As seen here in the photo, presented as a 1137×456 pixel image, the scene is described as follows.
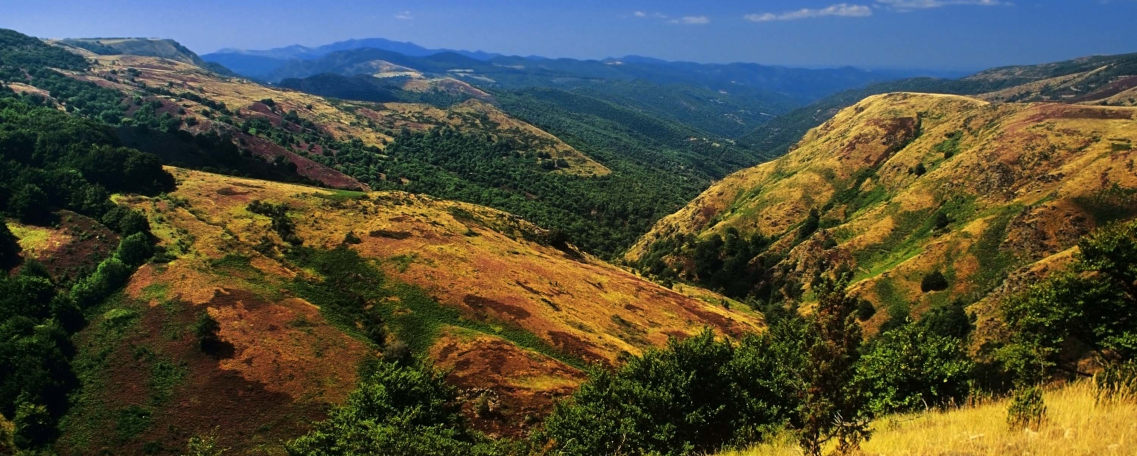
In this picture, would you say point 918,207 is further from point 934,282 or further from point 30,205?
point 30,205

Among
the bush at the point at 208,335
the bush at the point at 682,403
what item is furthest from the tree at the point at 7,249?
the bush at the point at 682,403

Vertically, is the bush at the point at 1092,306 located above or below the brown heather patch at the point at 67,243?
above

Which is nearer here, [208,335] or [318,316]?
[208,335]

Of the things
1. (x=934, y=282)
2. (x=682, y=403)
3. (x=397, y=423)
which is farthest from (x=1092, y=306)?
(x=934, y=282)

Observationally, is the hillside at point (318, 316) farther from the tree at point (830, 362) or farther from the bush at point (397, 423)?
the tree at point (830, 362)

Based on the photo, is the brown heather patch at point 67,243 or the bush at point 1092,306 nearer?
the bush at point 1092,306

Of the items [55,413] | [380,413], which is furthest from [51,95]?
[380,413]

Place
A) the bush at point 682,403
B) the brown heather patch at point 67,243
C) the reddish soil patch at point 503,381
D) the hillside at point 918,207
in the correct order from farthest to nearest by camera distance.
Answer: the hillside at point 918,207 → the brown heather patch at point 67,243 → the reddish soil patch at point 503,381 → the bush at point 682,403

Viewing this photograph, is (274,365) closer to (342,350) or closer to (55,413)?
(342,350)
